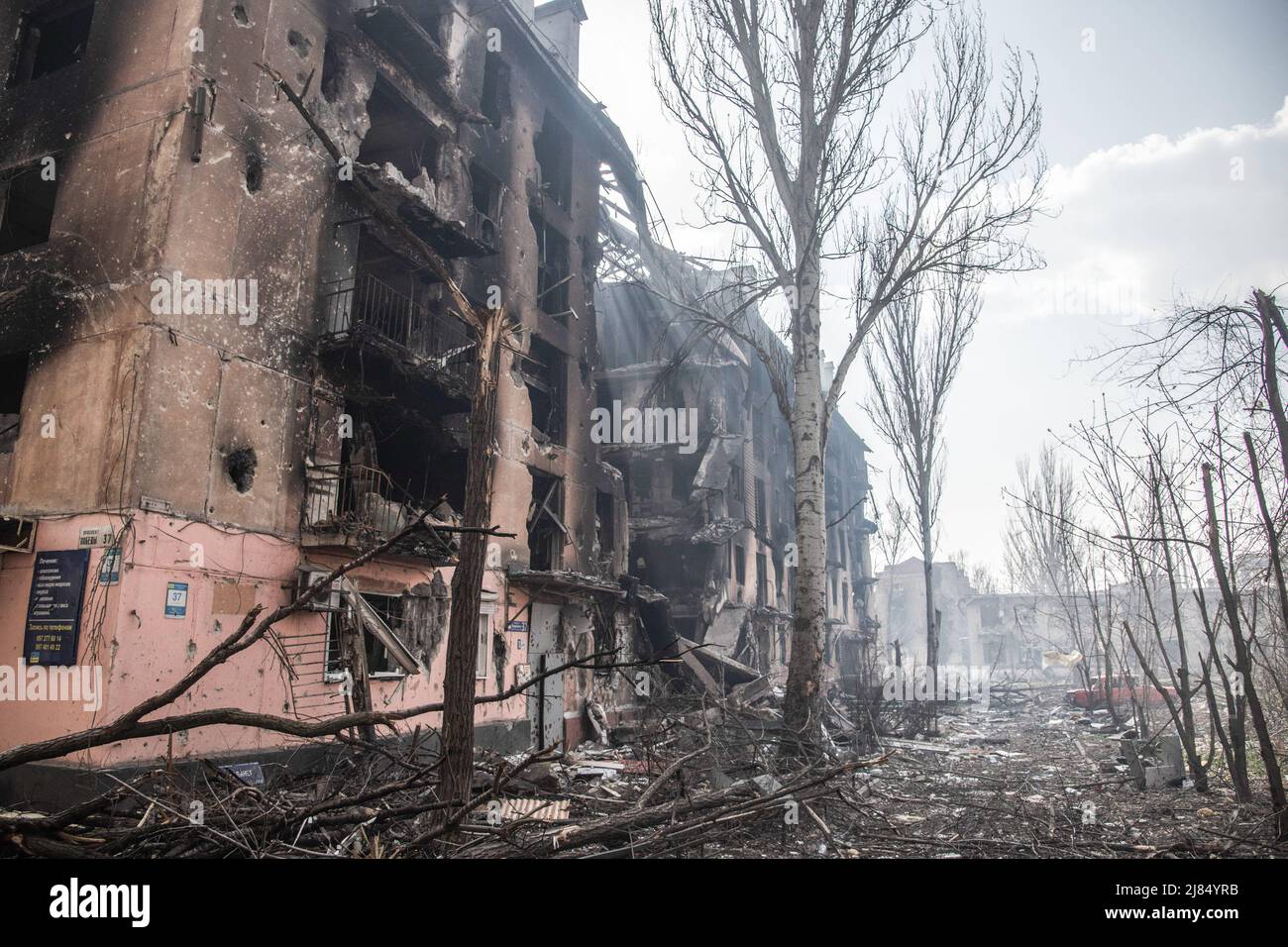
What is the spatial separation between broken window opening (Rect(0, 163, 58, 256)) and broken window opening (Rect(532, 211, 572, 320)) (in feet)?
28.9

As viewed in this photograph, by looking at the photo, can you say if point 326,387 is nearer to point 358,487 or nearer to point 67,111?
point 358,487

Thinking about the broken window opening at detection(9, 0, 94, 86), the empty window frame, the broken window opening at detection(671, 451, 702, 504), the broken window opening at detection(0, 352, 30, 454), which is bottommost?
the empty window frame

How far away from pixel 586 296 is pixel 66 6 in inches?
428

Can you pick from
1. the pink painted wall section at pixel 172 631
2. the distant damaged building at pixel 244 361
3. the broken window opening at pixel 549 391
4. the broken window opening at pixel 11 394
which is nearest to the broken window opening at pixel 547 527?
the distant damaged building at pixel 244 361

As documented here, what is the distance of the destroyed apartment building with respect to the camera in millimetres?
9156

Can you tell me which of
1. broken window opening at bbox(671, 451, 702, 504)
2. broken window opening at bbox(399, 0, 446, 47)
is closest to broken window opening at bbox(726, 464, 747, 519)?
broken window opening at bbox(671, 451, 702, 504)

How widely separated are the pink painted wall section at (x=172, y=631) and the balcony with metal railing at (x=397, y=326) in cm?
332

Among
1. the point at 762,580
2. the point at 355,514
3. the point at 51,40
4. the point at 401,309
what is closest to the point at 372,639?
the point at 355,514

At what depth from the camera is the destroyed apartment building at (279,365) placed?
916 centimetres

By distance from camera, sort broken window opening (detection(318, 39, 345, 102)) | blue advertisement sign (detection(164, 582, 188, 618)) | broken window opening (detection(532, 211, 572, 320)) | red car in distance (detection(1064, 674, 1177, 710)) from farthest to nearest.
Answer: red car in distance (detection(1064, 674, 1177, 710))
broken window opening (detection(532, 211, 572, 320))
broken window opening (detection(318, 39, 345, 102))
blue advertisement sign (detection(164, 582, 188, 618))

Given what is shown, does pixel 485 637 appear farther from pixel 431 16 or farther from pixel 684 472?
pixel 431 16

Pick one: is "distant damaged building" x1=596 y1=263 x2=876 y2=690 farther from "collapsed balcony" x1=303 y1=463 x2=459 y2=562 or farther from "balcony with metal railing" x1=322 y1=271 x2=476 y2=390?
"collapsed balcony" x1=303 y1=463 x2=459 y2=562

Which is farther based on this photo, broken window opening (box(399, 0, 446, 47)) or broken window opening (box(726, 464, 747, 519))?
broken window opening (box(726, 464, 747, 519))

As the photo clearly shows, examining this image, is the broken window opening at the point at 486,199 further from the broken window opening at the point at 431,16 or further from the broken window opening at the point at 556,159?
the broken window opening at the point at 556,159
